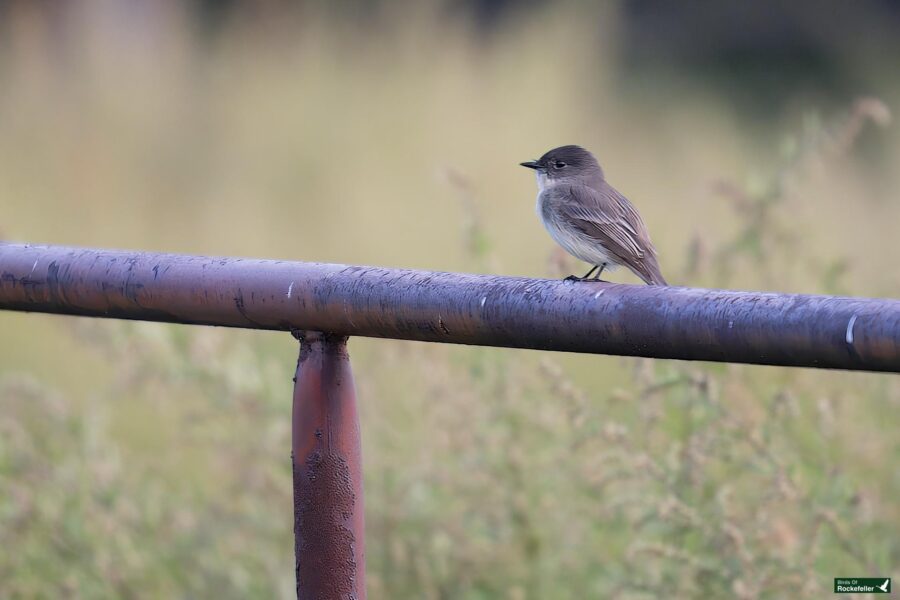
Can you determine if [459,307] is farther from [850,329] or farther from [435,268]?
[435,268]

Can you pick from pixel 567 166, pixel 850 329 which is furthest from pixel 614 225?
pixel 850 329

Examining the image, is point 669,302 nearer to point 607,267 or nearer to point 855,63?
point 607,267

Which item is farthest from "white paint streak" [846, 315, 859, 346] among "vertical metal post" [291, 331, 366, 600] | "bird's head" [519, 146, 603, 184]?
"bird's head" [519, 146, 603, 184]

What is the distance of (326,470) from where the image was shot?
5.57 feet

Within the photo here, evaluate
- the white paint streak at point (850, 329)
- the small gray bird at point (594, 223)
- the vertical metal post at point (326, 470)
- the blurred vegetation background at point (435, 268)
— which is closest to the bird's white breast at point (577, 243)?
the small gray bird at point (594, 223)

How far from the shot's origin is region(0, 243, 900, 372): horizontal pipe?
1337 mm

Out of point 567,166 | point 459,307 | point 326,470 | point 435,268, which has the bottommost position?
point 326,470

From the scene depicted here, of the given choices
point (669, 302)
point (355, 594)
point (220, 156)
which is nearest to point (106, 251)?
point (355, 594)

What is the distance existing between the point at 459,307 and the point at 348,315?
0.52ft

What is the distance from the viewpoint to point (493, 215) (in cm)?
563

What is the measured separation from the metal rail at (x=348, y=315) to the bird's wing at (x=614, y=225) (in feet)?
5.02

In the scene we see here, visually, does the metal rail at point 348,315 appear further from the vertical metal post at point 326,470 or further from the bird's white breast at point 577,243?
the bird's white breast at point 577,243

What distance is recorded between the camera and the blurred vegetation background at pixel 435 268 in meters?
2.87

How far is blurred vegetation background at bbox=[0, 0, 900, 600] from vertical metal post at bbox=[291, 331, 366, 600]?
→ 894 mm
